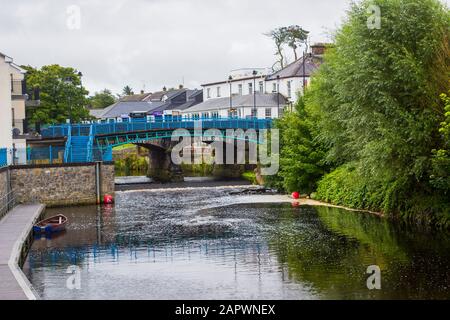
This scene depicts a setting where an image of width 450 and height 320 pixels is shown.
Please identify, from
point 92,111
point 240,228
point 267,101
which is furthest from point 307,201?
point 92,111

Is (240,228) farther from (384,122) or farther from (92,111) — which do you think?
(92,111)

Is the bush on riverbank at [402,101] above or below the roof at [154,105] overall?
below

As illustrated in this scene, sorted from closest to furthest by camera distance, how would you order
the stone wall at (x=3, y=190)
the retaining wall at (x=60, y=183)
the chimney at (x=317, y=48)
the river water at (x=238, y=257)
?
1. the river water at (x=238, y=257)
2. the stone wall at (x=3, y=190)
3. the retaining wall at (x=60, y=183)
4. the chimney at (x=317, y=48)

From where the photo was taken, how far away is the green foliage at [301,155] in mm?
54625

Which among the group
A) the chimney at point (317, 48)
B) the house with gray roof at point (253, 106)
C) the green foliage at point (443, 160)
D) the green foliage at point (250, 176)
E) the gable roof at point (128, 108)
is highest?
the chimney at point (317, 48)

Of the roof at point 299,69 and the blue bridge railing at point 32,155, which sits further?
the roof at point 299,69

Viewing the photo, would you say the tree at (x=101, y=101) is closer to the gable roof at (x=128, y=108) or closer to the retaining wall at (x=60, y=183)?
the gable roof at (x=128, y=108)

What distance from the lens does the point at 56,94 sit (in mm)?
78750

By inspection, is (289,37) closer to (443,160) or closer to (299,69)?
(299,69)

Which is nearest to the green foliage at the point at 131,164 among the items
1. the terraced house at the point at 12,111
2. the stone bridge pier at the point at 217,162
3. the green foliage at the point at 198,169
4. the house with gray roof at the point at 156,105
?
the green foliage at the point at 198,169

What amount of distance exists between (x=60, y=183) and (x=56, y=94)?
2907 centimetres

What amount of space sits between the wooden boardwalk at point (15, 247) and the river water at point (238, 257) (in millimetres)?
845

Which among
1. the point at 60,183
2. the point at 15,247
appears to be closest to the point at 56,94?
the point at 60,183
